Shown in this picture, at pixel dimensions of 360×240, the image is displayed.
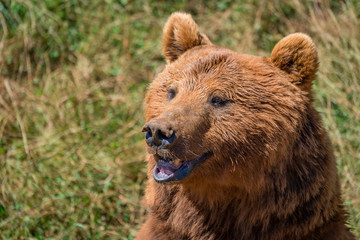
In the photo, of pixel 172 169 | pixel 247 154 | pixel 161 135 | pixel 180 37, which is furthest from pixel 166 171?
pixel 180 37

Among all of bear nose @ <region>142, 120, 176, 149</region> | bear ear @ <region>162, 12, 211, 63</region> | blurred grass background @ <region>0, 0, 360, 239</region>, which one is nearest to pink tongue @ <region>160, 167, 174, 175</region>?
bear nose @ <region>142, 120, 176, 149</region>

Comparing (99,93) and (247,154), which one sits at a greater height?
(247,154)

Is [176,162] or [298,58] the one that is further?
[298,58]

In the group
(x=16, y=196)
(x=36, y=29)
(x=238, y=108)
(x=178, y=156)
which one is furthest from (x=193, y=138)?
(x=36, y=29)

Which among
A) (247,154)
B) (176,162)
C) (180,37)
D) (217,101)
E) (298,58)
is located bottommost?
(247,154)

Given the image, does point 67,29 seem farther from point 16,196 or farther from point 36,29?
point 16,196

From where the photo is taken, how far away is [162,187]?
145 inches

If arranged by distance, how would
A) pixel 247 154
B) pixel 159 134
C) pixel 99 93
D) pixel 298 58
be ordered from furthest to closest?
1. pixel 99 93
2. pixel 298 58
3. pixel 247 154
4. pixel 159 134

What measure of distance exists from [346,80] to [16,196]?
396cm

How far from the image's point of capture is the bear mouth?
3.25 m

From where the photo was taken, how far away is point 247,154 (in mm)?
3395

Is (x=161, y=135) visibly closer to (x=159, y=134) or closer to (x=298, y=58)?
(x=159, y=134)

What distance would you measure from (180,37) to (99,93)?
10.2 feet

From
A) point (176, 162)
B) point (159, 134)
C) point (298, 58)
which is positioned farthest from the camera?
point (298, 58)
